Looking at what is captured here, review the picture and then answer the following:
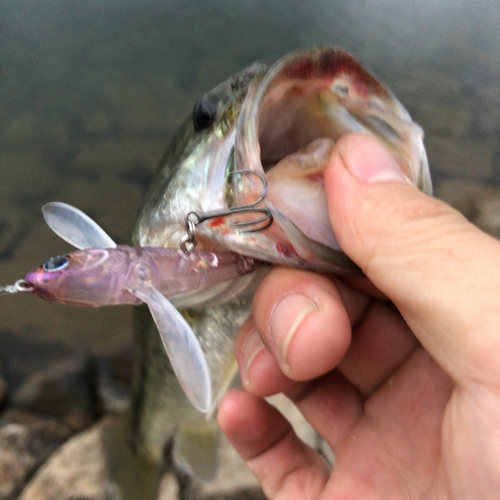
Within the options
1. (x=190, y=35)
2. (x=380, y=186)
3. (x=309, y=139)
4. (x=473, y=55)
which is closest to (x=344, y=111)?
(x=309, y=139)

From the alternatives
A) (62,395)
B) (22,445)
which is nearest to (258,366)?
(22,445)

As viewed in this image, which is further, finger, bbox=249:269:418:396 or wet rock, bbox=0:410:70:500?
wet rock, bbox=0:410:70:500

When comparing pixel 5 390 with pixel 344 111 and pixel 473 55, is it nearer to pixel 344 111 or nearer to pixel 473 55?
pixel 344 111

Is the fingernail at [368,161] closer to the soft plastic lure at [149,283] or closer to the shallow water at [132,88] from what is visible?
the soft plastic lure at [149,283]

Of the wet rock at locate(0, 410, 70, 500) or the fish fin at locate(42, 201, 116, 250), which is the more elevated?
the fish fin at locate(42, 201, 116, 250)

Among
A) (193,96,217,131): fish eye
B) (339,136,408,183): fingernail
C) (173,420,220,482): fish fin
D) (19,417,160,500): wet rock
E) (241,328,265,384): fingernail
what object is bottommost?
(19,417,160,500): wet rock

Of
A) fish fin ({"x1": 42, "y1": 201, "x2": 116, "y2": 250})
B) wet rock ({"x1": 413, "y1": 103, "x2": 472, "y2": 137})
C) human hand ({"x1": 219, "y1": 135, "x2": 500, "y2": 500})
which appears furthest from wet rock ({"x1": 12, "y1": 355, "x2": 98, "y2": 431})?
wet rock ({"x1": 413, "y1": 103, "x2": 472, "y2": 137})

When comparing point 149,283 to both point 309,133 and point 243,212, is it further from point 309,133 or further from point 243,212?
point 309,133

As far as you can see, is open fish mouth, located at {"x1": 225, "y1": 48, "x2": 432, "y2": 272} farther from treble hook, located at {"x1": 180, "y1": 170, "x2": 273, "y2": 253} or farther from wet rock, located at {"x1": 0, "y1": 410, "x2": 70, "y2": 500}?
wet rock, located at {"x1": 0, "y1": 410, "x2": 70, "y2": 500}
